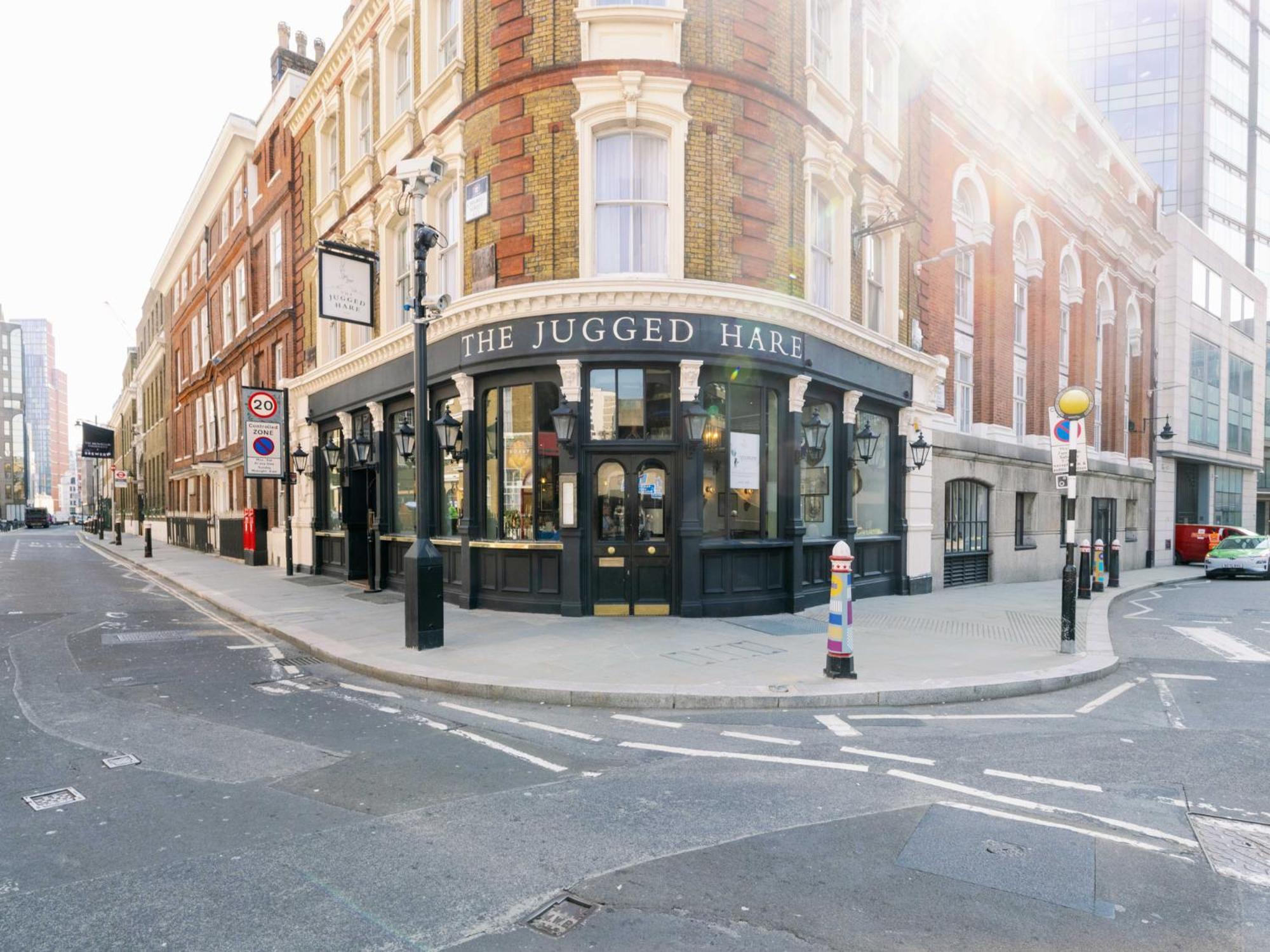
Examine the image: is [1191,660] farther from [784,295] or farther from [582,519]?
[582,519]

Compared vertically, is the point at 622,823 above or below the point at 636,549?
below

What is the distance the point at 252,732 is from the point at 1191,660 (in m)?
11.2

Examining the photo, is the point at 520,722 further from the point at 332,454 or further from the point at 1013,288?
the point at 1013,288

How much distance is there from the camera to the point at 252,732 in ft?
19.6

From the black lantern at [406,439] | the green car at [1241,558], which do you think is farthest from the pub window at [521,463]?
the green car at [1241,558]

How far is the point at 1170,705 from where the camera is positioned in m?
7.20

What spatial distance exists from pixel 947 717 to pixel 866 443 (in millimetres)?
8589

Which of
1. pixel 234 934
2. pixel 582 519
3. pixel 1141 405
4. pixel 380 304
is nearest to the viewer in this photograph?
pixel 234 934

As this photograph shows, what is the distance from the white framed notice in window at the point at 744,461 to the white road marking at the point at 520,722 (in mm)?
6125

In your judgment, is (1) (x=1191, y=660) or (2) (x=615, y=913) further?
(1) (x=1191, y=660)

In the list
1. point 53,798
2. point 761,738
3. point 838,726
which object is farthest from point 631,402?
point 53,798

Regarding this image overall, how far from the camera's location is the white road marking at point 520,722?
5996mm

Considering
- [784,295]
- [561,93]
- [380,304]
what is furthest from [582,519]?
[380,304]

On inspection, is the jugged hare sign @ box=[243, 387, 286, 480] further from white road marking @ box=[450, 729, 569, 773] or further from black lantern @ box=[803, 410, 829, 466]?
white road marking @ box=[450, 729, 569, 773]
